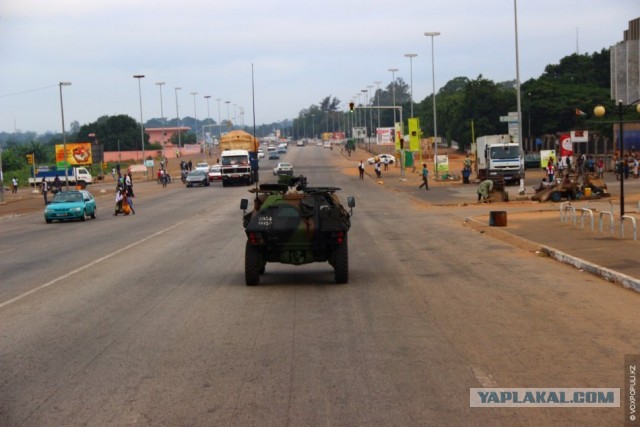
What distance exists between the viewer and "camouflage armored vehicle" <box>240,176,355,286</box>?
15672mm

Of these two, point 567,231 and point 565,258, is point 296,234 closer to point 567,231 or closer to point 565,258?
point 565,258

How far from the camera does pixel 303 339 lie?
10.6m

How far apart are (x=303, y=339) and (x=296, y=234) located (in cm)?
520

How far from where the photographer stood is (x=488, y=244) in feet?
79.6

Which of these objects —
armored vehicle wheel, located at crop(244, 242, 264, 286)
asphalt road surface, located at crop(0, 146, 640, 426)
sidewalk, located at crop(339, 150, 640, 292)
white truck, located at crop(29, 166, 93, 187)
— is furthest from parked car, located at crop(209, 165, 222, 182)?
armored vehicle wheel, located at crop(244, 242, 264, 286)

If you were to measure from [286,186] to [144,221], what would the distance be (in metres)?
22.0

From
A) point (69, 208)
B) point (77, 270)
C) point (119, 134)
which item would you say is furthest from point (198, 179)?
point (119, 134)

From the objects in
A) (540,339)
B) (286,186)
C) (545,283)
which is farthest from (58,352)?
(545,283)

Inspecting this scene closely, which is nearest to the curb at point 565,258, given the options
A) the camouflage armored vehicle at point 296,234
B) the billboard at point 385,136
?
the camouflage armored vehicle at point 296,234

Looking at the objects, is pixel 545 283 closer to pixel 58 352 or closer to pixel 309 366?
pixel 309 366

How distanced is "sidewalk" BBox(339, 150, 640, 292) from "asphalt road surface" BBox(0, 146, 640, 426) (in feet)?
2.01

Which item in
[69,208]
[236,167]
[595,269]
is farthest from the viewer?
[236,167]

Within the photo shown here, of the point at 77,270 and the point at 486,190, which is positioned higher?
the point at 77,270

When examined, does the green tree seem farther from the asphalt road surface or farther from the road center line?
the asphalt road surface
